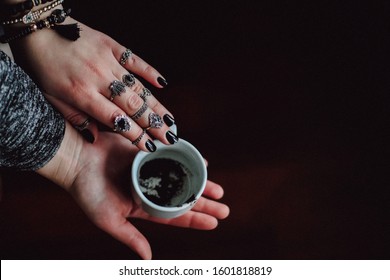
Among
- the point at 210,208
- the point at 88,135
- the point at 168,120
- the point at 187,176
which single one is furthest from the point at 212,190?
the point at 88,135

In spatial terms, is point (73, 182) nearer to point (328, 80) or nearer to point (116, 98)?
point (116, 98)

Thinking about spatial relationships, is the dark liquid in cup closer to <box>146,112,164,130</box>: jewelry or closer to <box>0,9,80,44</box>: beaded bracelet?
<box>146,112,164,130</box>: jewelry

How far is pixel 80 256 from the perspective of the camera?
125cm

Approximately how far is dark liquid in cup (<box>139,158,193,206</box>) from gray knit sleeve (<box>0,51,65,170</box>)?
0.21 m

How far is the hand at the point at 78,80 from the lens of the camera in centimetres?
92

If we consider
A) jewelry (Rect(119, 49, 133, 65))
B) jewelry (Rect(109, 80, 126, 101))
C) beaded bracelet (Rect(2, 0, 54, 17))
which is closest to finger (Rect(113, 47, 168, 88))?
jewelry (Rect(119, 49, 133, 65))

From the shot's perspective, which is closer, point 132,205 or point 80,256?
point 132,205

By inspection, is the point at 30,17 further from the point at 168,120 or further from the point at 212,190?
the point at 212,190

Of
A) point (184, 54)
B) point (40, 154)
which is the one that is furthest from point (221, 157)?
point (40, 154)

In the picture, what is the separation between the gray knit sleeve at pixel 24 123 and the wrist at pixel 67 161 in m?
0.03

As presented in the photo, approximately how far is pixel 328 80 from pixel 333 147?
241 mm

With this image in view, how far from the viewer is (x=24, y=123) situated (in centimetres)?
78

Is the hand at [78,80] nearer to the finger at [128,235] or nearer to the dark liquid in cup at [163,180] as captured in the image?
the dark liquid in cup at [163,180]

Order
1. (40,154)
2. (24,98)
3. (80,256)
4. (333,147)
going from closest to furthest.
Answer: (24,98)
(40,154)
(80,256)
(333,147)
